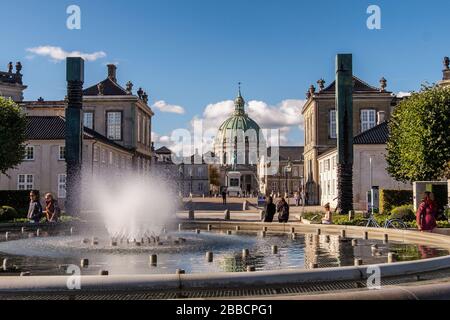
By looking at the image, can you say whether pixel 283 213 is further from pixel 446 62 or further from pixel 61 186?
pixel 446 62

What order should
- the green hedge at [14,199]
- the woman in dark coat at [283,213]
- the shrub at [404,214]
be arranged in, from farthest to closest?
the green hedge at [14,199]
the shrub at [404,214]
the woman in dark coat at [283,213]

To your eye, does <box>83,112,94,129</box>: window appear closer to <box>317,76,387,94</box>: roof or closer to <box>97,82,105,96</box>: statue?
<box>97,82,105,96</box>: statue

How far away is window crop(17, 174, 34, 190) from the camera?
57375mm

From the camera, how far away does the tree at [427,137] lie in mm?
40938

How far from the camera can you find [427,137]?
41.1 m

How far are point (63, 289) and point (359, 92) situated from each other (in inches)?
2852

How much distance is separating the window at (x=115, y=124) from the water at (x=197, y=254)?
200ft

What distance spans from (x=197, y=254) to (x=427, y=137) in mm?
29974

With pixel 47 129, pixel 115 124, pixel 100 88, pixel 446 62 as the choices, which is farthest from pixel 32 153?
pixel 446 62

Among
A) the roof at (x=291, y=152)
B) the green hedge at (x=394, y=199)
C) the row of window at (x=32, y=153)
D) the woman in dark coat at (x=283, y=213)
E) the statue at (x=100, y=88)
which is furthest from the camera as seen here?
the roof at (x=291, y=152)

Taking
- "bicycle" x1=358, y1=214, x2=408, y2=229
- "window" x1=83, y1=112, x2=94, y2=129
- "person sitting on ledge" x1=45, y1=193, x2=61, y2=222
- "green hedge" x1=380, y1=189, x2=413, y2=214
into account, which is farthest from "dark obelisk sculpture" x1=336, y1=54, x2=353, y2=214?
"window" x1=83, y1=112, x2=94, y2=129

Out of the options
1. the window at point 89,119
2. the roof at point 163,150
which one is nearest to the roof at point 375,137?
the window at point 89,119

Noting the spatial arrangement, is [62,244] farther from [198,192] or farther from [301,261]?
[198,192]

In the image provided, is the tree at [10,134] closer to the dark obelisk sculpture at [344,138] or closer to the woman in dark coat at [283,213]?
the woman in dark coat at [283,213]
